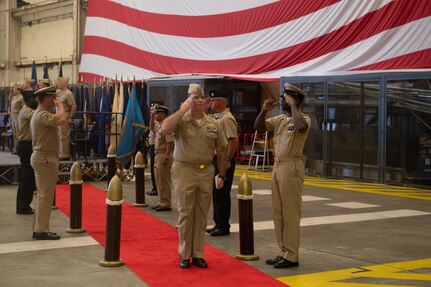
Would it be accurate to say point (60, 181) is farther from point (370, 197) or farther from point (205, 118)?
point (205, 118)

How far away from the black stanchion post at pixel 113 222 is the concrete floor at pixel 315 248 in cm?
14

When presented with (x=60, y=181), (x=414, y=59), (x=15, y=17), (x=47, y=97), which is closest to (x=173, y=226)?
(x=47, y=97)

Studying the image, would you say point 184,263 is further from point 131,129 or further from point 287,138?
point 131,129

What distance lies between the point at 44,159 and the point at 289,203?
3233mm

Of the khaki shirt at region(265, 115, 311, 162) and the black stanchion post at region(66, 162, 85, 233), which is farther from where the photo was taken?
the black stanchion post at region(66, 162, 85, 233)

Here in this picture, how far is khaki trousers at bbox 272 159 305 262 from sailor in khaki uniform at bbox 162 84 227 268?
728mm

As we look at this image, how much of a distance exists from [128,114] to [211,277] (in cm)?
918

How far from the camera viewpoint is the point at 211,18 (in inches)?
833

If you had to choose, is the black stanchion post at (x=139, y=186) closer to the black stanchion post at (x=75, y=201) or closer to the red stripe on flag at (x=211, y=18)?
the black stanchion post at (x=75, y=201)

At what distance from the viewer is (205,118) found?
23.7 feet

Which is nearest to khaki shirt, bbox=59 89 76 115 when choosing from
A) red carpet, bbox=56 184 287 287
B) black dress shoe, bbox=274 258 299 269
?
red carpet, bbox=56 184 287 287

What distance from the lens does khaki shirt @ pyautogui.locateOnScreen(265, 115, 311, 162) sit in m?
7.04

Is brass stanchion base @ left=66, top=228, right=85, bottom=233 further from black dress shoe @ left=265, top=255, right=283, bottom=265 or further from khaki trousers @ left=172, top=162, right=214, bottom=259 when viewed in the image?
black dress shoe @ left=265, top=255, right=283, bottom=265

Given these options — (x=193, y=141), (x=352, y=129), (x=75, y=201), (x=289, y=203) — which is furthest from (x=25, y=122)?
(x=352, y=129)
